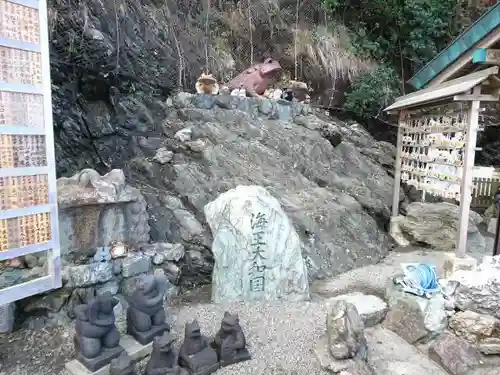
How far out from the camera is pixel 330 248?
22.6ft

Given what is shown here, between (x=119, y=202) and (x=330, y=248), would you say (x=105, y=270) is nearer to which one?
(x=119, y=202)

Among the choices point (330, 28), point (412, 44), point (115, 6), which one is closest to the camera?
point (115, 6)

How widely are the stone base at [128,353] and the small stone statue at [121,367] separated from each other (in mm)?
285

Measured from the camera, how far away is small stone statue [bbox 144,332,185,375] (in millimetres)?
3400

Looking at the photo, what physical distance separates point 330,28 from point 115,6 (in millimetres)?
7720

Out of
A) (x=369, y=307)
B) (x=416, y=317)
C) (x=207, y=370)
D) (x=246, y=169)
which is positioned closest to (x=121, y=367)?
(x=207, y=370)

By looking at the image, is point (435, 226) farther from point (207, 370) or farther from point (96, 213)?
point (96, 213)

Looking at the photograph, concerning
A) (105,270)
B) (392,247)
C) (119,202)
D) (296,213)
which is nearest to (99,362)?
(105,270)

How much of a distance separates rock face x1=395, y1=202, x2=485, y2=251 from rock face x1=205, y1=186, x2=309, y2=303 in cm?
401

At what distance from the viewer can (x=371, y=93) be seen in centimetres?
1217

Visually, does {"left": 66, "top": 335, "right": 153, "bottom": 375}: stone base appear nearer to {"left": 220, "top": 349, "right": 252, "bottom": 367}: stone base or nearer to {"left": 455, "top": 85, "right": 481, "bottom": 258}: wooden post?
{"left": 220, "top": 349, "right": 252, "bottom": 367}: stone base

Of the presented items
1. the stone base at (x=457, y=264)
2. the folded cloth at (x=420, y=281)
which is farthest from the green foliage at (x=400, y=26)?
the folded cloth at (x=420, y=281)

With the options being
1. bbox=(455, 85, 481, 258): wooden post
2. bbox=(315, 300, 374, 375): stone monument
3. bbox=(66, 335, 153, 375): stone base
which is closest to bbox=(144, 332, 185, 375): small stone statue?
bbox=(66, 335, 153, 375): stone base

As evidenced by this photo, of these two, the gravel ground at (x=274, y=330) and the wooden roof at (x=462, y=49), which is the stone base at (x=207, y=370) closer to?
the gravel ground at (x=274, y=330)
